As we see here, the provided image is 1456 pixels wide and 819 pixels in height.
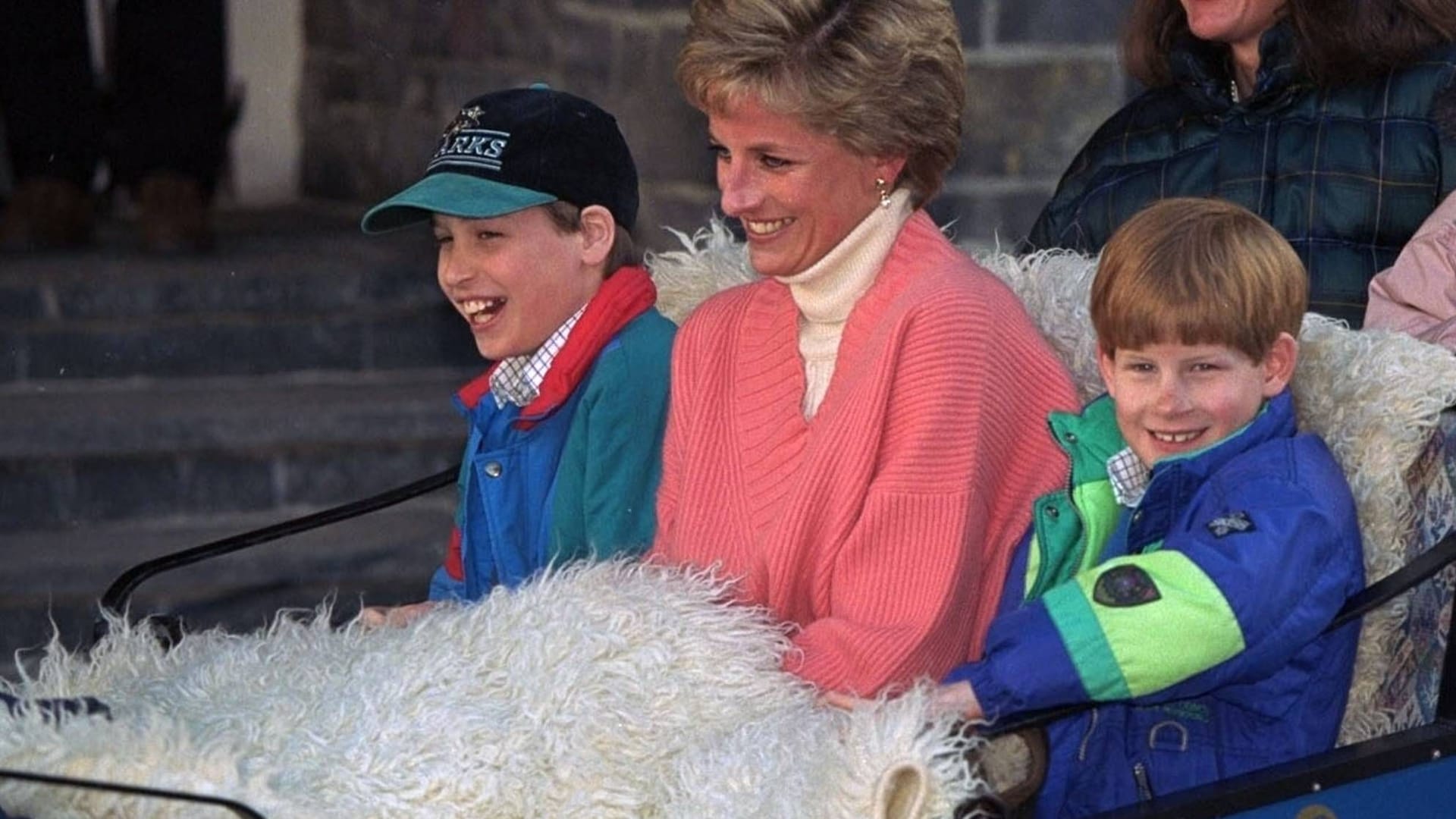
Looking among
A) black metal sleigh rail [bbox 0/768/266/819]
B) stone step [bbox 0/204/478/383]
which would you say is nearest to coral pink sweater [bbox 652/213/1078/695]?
black metal sleigh rail [bbox 0/768/266/819]

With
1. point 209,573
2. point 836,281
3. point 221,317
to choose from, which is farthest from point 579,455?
point 221,317

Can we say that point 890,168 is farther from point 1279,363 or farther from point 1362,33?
point 1362,33

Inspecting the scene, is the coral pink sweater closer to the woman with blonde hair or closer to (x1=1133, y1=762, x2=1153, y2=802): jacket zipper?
the woman with blonde hair

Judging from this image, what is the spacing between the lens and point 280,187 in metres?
7.42

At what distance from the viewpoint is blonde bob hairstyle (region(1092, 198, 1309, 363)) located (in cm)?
221

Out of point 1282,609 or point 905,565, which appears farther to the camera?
point 905,565

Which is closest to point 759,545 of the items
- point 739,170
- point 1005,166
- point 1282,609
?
point 739,170

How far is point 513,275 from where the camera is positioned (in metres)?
2.61

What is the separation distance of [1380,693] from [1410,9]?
1.02 m

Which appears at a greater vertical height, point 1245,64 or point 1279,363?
point 1245,64

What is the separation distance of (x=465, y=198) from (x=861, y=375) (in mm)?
535

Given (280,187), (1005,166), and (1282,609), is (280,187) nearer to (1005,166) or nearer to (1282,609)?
(1005,166)

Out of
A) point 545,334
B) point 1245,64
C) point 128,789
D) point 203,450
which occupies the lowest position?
point 203,450

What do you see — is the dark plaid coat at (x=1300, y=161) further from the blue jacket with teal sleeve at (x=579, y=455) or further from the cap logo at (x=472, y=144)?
the cap logo at (x=472, y=144)
